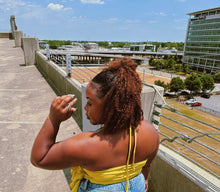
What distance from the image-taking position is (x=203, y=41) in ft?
242

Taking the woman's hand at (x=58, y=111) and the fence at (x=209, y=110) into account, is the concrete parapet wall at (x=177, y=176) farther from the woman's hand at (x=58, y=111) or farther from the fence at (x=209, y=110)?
the fence at (x=209, y=110)

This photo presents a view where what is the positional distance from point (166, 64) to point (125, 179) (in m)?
88.1

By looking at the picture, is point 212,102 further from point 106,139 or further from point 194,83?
point 106,139

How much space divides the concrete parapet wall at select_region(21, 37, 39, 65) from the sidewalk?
4.26m

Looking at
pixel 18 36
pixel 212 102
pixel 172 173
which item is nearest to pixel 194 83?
pixel 212 102

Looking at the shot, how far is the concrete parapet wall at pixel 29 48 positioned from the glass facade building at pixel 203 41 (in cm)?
7242

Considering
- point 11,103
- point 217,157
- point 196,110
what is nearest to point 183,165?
point 11,103

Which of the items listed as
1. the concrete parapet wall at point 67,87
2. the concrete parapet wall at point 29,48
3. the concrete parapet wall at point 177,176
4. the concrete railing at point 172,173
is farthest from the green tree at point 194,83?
the concrete parapet wall at point 177,176

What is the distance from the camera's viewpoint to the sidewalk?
274 centimetres

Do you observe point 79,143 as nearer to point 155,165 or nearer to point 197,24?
point 155,165

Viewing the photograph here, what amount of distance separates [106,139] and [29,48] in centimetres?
1278

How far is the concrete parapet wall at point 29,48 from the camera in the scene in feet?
38.8

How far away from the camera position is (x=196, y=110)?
39125 mm

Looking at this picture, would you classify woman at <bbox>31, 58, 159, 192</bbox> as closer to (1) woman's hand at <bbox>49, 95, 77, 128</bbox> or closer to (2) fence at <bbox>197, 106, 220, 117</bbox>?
(1) woman's hand at <bbox>49, 95, 77, 128</bbox>
